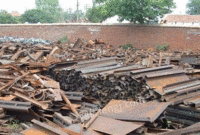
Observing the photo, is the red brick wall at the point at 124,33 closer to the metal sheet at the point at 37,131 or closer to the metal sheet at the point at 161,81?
the metal sheet at the point at 161,81

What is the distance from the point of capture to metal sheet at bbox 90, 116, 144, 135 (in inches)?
178

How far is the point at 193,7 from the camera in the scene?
3512 cm

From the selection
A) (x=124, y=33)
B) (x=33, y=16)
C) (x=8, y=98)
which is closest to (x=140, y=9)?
(x=124, y=33)

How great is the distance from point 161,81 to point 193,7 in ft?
112

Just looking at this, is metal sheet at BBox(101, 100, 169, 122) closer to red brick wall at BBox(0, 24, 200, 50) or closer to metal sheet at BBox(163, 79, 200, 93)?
metal sheet at BBox(163, 79, 200, 93)

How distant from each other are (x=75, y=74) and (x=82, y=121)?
2.73 metres

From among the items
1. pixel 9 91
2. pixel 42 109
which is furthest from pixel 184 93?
pixel 9 91

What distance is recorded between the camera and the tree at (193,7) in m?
33.4

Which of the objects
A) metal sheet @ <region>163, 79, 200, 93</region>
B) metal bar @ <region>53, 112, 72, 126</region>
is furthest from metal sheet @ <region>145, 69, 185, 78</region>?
metal bar @ <region>53, 112, 72, 126</region>

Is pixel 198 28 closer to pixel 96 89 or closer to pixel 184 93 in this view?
pixel 184 93

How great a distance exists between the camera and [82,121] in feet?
17.3

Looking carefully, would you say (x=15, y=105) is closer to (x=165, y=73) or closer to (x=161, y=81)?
(x=161, y=81)

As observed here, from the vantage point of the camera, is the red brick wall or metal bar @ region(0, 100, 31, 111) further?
the red brick wall

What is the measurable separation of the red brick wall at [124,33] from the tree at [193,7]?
22910 mm
